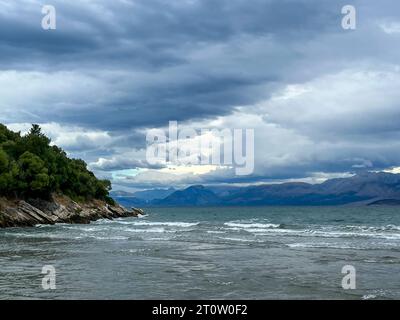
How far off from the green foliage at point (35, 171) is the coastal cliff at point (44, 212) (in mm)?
2216

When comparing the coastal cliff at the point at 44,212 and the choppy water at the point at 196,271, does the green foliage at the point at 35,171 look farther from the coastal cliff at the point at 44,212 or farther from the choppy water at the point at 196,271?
the choppy water at the point at 196,271

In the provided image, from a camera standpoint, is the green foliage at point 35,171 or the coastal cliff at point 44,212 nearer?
the coastal cliff at point 44,212

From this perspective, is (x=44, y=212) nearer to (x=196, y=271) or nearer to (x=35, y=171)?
(x=35, y=171)

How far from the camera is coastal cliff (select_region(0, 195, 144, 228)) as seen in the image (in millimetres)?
70688

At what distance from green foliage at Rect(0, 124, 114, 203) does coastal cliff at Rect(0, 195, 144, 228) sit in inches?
87.2

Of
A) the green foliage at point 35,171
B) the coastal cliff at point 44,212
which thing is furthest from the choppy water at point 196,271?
the green foliage at point 35,171

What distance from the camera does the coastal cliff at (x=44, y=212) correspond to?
70688 mm

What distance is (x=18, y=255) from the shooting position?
33.3 meters

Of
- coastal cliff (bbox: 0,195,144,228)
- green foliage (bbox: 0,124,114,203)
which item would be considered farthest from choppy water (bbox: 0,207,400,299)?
green foliage (bbox: 0,124,114,203)

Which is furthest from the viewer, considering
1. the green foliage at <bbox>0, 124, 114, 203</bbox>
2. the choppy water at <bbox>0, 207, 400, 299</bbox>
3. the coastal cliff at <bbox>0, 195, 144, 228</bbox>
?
the green foliage at <bbox>0, 124, 114, 203</bbox>

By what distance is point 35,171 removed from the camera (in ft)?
279

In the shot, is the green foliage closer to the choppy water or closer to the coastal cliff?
the coastal cliff
